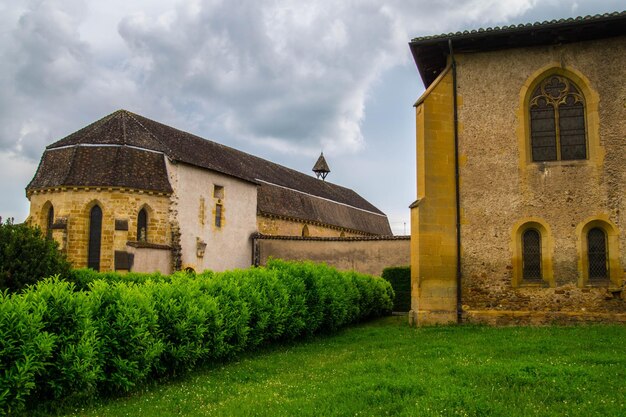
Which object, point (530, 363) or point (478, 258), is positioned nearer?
point (530, 363)

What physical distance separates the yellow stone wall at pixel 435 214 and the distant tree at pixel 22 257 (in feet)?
Answer: 35.5

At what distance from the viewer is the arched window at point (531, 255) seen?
13.8 metres

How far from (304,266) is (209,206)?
1652 centimetres

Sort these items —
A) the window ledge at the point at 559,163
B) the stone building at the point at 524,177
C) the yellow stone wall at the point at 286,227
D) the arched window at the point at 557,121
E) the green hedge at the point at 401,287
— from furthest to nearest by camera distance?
the yellow stone wall at the point at 286,227 → the green hedge at the point at 401,287 → the arched window at the point at 557,121 → the window ledge at the point at 559,163 → the stone building at the point at 524,177

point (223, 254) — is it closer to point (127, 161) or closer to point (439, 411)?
point (127, 161)

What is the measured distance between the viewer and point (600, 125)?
13742 millimetres

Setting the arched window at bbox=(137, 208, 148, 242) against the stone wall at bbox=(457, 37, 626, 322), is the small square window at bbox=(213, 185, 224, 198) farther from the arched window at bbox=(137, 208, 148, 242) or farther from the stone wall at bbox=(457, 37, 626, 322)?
the stone wall at bbox=(457, 37, 626, 322)

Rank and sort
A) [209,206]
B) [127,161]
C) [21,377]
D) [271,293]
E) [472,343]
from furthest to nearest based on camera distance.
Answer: [209,206], [127,161], [271,293], [472,343], [21,377]

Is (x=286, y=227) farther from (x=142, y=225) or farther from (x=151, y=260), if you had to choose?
(x=151, y=260)

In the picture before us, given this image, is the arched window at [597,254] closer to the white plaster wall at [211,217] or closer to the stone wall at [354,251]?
the stone wall at [354,251]

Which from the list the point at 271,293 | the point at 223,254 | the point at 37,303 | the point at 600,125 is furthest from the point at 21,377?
the point at 223,254

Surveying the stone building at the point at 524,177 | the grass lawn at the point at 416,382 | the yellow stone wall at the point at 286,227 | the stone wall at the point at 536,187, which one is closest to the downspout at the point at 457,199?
the stone building at the point at 524,177

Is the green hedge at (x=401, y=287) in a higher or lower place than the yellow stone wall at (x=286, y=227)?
lower

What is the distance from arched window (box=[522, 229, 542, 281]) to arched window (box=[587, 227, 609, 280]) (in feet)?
3.98
